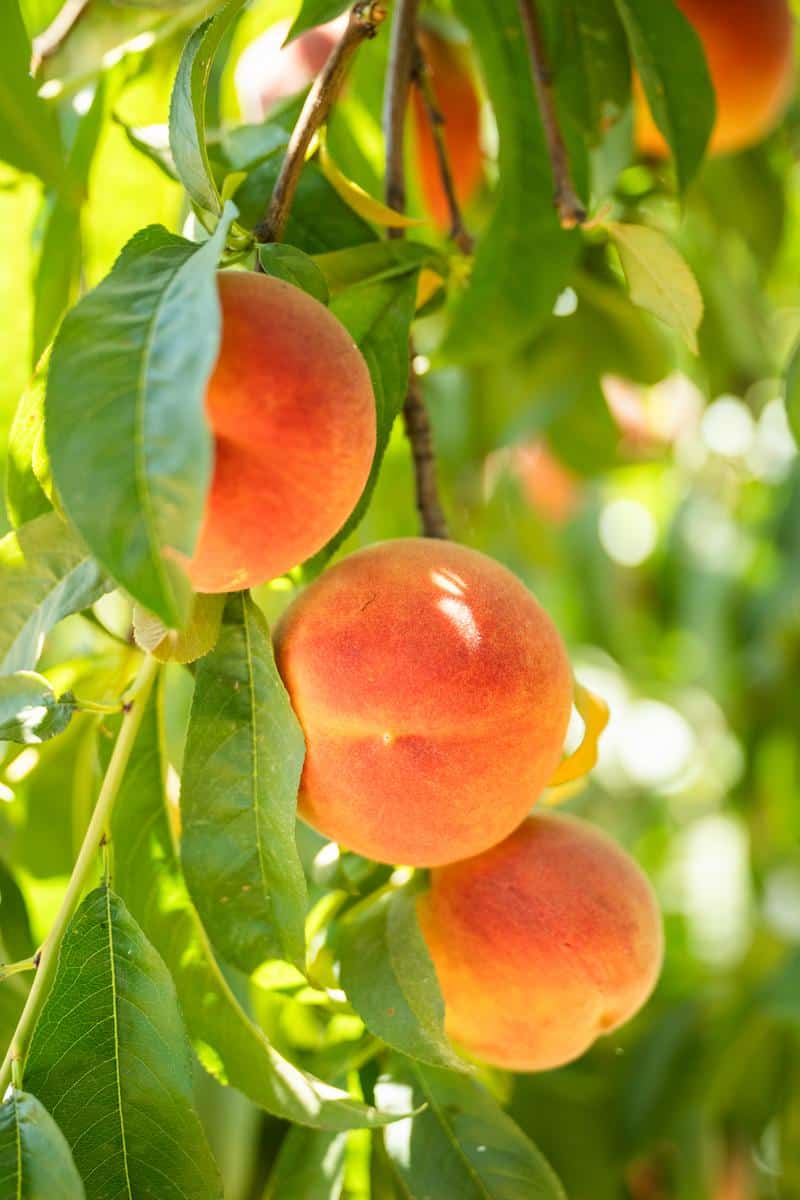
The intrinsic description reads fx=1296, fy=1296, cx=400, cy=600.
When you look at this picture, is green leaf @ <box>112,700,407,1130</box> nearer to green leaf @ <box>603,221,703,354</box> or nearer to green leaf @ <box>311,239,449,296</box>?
green leaf @ <box>311,239,449,296</box>

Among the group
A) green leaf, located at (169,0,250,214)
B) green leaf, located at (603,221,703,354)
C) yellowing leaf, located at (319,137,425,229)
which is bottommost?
green leaf, located at (603,221,703,354)

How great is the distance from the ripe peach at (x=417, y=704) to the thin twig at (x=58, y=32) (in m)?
0.71

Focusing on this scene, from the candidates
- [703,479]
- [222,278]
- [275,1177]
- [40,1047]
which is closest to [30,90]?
[222,278]

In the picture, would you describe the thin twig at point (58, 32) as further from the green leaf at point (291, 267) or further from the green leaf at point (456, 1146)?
Answer: the green leaf at point (456, 1146)

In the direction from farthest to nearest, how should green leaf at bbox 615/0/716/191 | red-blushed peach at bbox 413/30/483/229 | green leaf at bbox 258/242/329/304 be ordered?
1. red-blushed peach at bbox 413/30/483/229
2. green leaf at bbox 615/0/716/191
3. green leaf at bbox 258/242/329/304

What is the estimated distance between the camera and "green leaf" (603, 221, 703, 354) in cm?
104

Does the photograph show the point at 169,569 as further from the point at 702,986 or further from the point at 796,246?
the point at 796,246

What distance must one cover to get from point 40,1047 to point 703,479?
2001mm

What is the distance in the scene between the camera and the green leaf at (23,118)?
1.07 metres

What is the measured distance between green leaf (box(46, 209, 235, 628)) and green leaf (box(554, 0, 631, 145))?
70 centimetres

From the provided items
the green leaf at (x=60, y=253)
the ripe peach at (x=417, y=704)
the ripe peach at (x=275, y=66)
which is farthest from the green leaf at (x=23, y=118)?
the ripe peach at (x=417, y=704)

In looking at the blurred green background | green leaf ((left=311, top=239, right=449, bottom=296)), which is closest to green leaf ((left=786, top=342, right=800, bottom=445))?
the blurred green background

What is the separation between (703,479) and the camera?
2.56m

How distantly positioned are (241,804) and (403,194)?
56 centimetres
